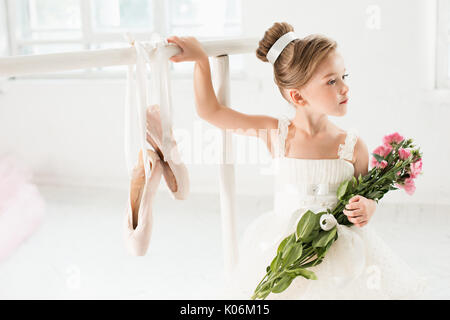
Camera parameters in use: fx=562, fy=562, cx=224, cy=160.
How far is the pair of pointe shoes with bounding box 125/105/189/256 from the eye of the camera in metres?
0.86

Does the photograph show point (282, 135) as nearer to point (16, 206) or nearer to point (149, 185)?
point (149, 185)

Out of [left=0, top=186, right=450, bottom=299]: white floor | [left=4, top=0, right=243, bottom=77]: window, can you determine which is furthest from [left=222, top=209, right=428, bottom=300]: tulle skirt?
[left=4, top=0, right=243, bottom=77]: window

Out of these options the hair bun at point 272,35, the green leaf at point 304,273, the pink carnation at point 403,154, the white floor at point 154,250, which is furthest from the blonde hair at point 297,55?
the white floor at point 154,250

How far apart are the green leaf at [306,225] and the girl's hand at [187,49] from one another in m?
0.34

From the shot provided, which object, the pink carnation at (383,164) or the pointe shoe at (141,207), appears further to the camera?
the pink carnation at (383,164)

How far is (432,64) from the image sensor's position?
2.39 m

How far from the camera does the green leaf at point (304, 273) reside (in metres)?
0.99

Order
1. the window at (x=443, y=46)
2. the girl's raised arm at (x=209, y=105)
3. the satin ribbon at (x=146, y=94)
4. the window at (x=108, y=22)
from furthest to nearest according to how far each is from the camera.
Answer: the window at (x=108, y=22) → the window at (x=443, y=46) → the girl's raised arm at (x=209, y=105) → the satin ribbon at (x=146, y=94)

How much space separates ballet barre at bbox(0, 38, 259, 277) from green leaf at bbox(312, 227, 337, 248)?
205mm

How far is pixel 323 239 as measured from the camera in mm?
1016

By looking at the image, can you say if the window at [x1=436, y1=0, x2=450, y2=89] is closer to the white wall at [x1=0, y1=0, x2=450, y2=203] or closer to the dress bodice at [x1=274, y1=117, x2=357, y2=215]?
the white wall at [x1=0, y1=0, x2=450, y2=203]

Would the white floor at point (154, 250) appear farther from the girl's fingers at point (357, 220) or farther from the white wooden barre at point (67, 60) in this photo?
the white wooden barre at point (67, 60)

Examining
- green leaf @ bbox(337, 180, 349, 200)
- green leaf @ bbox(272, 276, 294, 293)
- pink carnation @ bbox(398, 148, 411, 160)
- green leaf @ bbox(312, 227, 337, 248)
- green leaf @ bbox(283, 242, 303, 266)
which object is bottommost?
green leaf @ bbox(272, 276, 294, 293)

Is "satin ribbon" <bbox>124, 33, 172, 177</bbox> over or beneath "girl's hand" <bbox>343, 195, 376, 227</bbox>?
over
